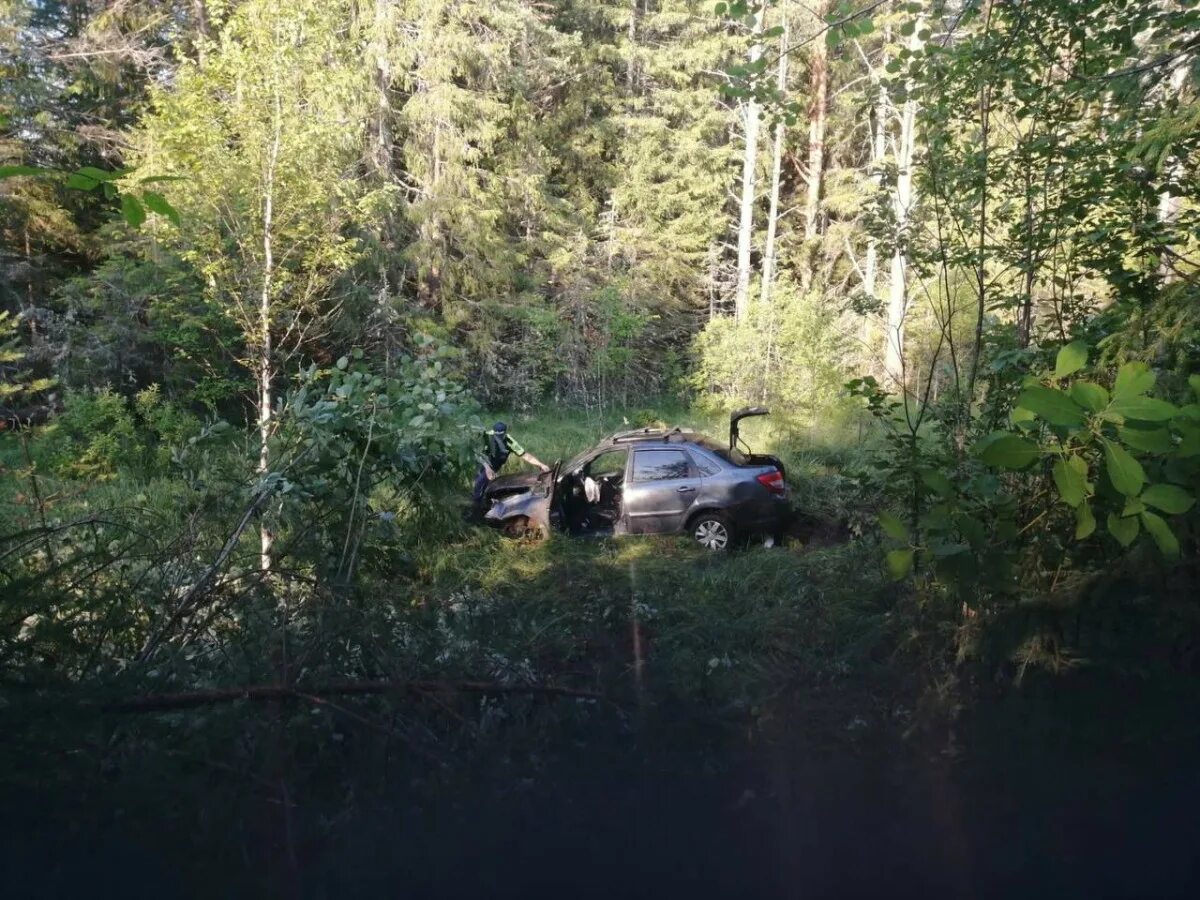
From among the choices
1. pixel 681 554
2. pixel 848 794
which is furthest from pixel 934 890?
pixel 681 554

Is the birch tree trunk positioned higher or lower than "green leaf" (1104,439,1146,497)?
higher

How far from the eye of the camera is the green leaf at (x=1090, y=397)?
265cm

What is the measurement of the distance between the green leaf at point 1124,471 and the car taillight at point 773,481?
8.62m

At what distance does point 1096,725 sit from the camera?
293 cm

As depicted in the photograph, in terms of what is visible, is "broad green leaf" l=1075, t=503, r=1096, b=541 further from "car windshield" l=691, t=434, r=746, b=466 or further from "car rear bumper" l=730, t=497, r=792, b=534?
"car windshield" l=691, t=434, r=746, b=466

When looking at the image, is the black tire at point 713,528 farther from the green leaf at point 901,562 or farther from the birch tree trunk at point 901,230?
the green leaf at point 901,562

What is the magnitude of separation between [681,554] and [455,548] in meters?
1.18

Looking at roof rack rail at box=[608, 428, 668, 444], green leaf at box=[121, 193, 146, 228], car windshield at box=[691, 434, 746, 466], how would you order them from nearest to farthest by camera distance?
1. green leaf at box=[121, 193, 146, 228]
2. car windshield at box=[691, 434, 746, 466]
3. roof rack rail at box=[608, 428, 668, 444]

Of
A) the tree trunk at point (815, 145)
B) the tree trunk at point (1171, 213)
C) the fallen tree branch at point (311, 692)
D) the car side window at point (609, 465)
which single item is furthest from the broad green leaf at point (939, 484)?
the tree trunk at point (815, 145)

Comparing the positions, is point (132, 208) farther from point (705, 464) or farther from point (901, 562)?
point (705, 464)

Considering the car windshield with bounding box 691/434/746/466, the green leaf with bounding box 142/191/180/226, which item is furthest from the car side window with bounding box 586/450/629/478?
the green leaf with bounding box 142/191/180/226

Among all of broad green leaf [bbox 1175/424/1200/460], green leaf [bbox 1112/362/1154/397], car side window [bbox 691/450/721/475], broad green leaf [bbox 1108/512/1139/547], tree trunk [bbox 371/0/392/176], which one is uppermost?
tree trunk [bbox 371/0/392/176]

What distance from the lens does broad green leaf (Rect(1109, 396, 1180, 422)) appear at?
258 cm

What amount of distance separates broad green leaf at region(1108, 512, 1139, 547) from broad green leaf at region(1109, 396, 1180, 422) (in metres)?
0.32
